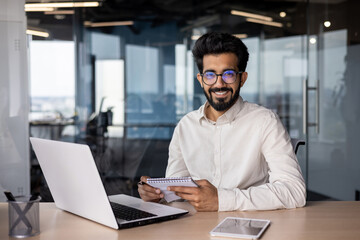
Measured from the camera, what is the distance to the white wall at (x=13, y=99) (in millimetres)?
3723

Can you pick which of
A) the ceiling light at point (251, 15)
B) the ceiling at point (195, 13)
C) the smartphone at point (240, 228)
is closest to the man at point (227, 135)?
the smartphone at point (240, 228)

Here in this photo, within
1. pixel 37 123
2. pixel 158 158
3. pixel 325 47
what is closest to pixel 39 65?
pixel 37 123

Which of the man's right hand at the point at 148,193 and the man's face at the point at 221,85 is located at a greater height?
the man's face at the point at 221,85

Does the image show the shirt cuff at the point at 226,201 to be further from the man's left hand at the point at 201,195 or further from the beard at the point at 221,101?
the beard at the point at 221,101

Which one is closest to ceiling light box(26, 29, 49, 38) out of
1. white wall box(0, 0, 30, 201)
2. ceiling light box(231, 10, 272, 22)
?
white wall box(0, 0, 30, 201)

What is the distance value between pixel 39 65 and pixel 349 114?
3.22 meters

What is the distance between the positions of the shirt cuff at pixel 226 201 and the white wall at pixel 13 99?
2481 mm

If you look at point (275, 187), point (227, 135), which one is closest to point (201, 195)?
point (275, 187)

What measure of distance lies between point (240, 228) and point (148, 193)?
0.50m

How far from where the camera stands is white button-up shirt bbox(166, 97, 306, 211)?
1853 millimetres

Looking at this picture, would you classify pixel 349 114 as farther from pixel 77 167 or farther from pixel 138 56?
pixel 77 167

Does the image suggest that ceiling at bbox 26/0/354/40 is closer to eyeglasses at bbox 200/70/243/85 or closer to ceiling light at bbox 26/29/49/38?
ceiling light at bbox 26/29/49/38

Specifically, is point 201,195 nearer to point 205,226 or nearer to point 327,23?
point 205,226

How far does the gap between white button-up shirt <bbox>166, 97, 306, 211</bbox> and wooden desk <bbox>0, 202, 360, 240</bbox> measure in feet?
0.34
